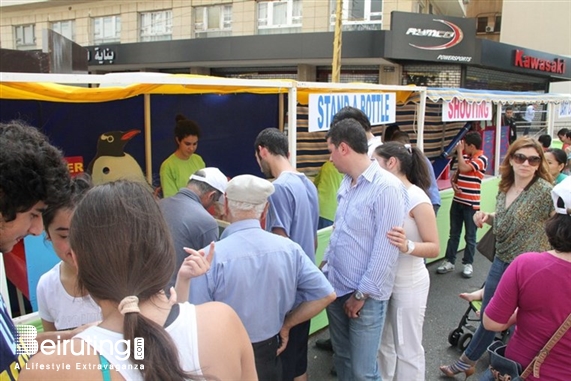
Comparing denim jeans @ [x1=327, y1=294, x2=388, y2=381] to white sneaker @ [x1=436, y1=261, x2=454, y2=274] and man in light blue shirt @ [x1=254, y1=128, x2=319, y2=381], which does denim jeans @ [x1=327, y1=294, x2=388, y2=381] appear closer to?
man in light blue shirt @ [x1=254, y1=128, x2=319, y2=381]

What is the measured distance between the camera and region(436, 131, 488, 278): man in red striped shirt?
19.9 ft

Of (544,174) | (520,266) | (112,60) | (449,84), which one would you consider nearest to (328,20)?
(449,84)

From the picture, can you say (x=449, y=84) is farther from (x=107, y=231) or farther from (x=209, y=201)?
(x=107, y=231)

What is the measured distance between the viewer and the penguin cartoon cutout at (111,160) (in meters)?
5.04

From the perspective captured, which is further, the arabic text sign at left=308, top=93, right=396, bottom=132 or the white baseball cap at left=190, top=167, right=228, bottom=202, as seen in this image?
the arabic text sign at left=308, top=93, right=396, bottom=132

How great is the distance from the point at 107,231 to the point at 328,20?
A: 1799 centimetres

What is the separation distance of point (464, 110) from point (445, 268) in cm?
225

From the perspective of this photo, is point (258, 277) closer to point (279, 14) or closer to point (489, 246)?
point (489, 246)

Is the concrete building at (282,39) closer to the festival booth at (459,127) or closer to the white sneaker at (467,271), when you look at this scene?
the festival booth at (459,127)

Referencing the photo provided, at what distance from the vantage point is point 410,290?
3062 millimetres

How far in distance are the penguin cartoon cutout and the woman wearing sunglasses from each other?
11.2ft

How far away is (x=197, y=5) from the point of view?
67.4 ft

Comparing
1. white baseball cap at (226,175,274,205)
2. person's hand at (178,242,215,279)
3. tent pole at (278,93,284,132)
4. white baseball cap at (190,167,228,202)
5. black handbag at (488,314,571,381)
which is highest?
tent pole at (278,93,284,132)

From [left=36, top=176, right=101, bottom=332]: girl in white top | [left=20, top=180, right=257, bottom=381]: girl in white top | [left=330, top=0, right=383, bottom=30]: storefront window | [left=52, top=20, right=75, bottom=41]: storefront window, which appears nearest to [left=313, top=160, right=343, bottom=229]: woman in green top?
[left=36, top=176, right=101, bottom=332]: girl in white top
